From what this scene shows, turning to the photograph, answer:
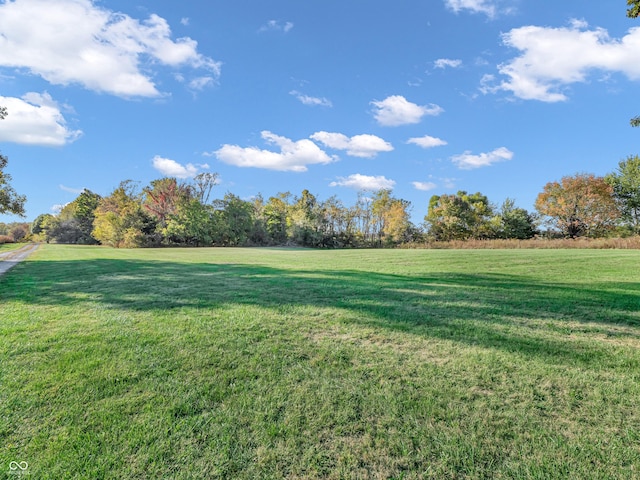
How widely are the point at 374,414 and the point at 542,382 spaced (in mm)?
1355

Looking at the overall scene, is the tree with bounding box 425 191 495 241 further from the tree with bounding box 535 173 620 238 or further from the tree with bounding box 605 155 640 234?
the tree with bounding box 605 155 640 234

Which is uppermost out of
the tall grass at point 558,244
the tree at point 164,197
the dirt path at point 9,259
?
the tree at point 164,197

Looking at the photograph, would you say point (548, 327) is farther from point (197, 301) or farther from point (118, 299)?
point (118, 299)

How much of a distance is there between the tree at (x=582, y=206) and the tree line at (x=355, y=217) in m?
0.08

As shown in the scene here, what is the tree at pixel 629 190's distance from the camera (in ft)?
109

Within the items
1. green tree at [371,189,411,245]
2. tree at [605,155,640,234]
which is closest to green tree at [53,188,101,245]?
green tree at [371,189,411,245]

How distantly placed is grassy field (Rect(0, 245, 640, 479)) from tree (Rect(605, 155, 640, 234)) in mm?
40221

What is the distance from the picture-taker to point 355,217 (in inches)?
1612

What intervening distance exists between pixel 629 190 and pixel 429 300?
42.0 metres

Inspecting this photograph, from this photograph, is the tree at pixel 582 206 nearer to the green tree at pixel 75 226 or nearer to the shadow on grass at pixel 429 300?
the shadow on grass at pixel 429 300

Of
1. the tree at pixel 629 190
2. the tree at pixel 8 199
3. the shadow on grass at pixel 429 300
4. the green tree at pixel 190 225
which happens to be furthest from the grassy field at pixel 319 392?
the tree at pixel 629 190

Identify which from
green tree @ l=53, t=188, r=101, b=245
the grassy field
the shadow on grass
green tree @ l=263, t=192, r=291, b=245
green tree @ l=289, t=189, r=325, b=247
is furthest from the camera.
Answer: green tree @ l=53, t=188, r=101, b=245

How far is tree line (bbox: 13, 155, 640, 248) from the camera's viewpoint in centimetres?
3369

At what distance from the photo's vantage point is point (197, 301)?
489 cm
